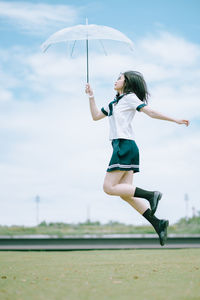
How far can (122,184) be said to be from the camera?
251 inches

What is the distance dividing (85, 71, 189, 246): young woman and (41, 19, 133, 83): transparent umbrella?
3.09 ft

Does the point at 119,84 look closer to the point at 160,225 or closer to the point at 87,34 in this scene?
the point at 87,34

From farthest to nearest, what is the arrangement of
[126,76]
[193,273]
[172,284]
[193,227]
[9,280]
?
[193,227], [126,76], [193,273], [9,280], [172,284]

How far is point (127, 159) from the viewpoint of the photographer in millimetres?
6305

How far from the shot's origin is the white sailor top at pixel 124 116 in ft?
20.9

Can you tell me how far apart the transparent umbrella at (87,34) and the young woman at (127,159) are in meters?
0.94

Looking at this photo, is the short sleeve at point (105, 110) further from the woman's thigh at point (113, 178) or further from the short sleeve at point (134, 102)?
the woman's thigh at point (113, 178)

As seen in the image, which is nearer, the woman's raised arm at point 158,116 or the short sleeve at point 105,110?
the woman's raised arm at point 158,116

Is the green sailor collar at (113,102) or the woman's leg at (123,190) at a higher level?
the green sailor collar at (113,102)

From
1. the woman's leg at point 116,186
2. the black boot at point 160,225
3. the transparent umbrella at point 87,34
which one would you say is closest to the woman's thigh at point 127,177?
the woman's leg at point 116,186

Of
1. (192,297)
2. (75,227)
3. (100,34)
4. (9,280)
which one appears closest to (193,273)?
(192,297)

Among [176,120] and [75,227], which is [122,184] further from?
[75,227]

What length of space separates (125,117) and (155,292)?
2559 mm

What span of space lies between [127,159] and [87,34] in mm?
2145
